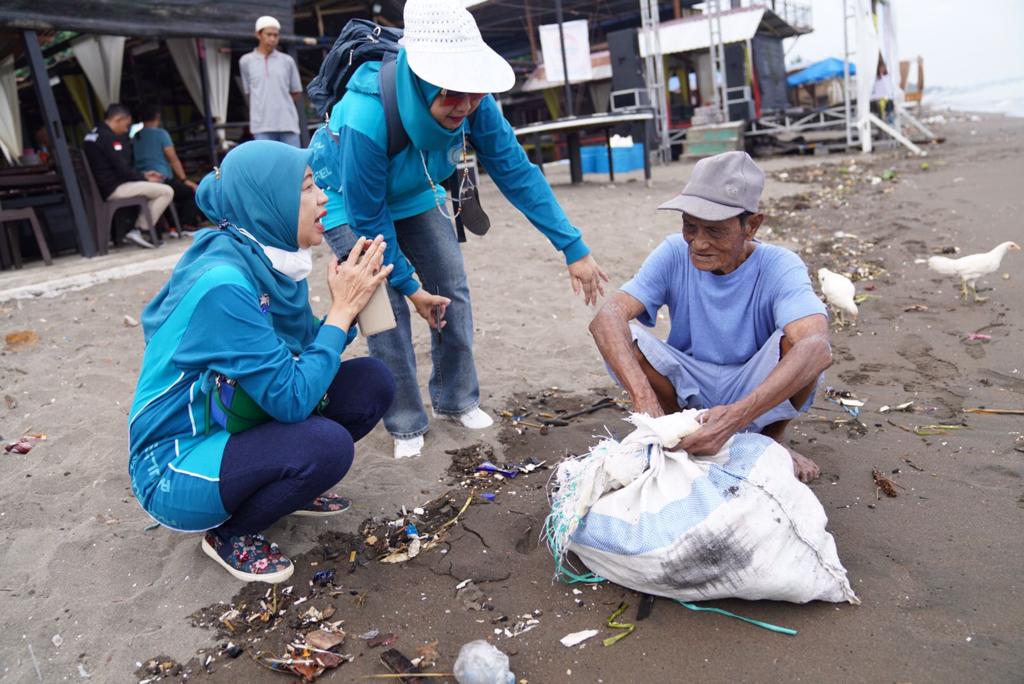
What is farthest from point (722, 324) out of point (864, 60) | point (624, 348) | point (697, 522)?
point (864, 60)

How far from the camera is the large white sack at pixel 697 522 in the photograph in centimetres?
208

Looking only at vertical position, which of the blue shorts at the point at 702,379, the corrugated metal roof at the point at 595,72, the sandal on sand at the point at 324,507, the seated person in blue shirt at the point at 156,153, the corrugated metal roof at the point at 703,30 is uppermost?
the corrugated metal roof at the point at 703,30

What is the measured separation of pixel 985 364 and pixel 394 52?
3.25 metres

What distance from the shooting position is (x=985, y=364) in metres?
3.90

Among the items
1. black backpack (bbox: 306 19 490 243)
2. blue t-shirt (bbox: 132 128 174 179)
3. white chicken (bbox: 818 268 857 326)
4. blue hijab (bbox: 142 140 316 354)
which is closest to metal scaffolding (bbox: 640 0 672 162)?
blue t-shirt (bbox: 132 128 174 179)

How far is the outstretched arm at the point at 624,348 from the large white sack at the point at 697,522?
11.1 inches

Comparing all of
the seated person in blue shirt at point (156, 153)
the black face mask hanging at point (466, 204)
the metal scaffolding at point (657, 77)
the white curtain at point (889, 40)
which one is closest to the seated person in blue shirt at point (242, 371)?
the black face mask hanging at point (466, 204)

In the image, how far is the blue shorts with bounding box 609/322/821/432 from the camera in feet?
9.01

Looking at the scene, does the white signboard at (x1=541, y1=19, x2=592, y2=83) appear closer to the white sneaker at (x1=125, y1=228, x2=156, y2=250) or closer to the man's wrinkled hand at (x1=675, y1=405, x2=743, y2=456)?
the white sneaker at (x1=125, y1=228, x2=156, y2=250)

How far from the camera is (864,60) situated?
14.1m

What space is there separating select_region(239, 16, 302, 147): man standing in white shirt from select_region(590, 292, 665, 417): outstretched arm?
20.7ft

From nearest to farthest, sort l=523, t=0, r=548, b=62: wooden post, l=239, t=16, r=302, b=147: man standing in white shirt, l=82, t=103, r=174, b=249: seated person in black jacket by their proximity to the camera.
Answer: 1. l=82, t=103, r=174, b=249: seated person in black jacket
2. l=239, t=16, r=302, b=147: man standing in white shirt
3. l=523, t=0, r=548, b=62: wooden post

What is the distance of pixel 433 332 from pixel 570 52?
11.9 meters

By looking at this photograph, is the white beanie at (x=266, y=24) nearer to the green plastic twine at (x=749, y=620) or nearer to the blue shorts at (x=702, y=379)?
the blue shorts at (x=702, y=379)
